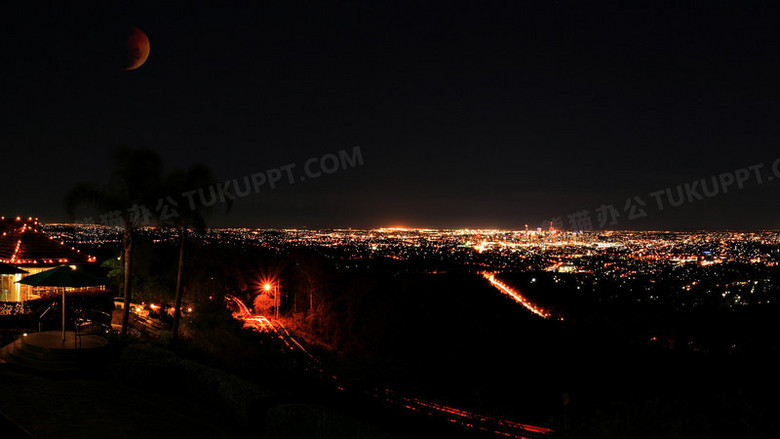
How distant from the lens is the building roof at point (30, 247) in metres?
22.3

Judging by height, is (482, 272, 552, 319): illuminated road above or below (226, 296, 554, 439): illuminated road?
below

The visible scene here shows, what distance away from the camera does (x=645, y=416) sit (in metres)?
9.82

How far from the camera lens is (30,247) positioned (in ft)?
75.7

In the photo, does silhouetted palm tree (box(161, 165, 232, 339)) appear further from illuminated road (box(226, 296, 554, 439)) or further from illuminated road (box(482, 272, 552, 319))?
illuminated road (box(482, 272, 552, 319))

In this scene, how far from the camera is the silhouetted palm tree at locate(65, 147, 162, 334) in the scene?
57.7 ft

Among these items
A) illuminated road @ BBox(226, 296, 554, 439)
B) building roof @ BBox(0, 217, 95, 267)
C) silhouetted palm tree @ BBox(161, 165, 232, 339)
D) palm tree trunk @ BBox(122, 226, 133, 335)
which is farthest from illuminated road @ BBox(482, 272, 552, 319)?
palm tree trunk @ BBox(122, 226, 133, 335)

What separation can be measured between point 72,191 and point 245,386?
12079 millimetres

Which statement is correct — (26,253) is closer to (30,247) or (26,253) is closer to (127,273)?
(30,247)

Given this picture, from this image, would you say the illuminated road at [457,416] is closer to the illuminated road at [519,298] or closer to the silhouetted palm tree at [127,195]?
the silhouetted palm tree at [127,195]

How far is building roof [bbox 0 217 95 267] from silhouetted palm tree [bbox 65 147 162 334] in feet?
21.8

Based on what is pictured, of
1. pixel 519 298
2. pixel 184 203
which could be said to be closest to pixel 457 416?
pixel 184 203

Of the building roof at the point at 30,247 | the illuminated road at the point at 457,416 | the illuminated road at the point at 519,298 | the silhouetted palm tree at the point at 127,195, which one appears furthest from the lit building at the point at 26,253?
the illuminated road at the point at 519,298

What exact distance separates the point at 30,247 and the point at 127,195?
8.83 metres

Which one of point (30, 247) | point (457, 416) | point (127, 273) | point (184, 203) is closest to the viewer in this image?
point (457, 416)
